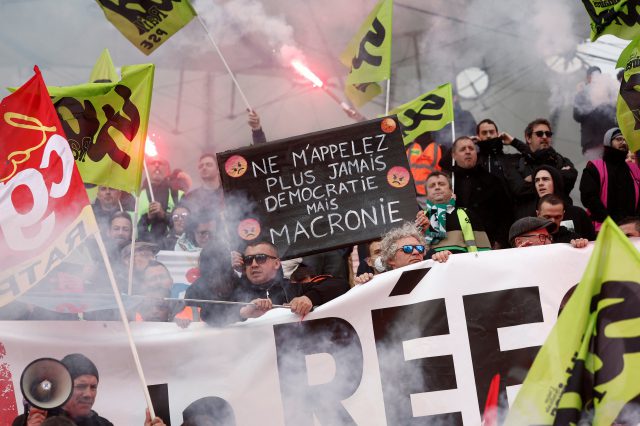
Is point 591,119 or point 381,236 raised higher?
point 591,119

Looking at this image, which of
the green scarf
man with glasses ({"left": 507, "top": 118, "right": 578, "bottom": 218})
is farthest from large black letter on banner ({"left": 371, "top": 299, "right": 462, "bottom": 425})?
man with glasses ({"left": 507, "top": 118, "right": 578, "bottom": 218})

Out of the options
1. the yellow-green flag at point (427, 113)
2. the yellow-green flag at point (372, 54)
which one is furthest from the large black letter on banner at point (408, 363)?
the yellow-green flag at point (372, 54)

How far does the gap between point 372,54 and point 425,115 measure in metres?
0.62

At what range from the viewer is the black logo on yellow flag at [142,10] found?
278 inches

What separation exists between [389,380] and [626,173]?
2729 mm

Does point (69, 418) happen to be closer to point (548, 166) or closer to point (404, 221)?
point (404, 221)

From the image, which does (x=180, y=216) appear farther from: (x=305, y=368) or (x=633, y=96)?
(x=633, y=96)

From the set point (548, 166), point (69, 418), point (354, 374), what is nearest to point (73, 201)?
point (69, 418)

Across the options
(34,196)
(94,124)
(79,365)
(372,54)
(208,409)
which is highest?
(372,54)

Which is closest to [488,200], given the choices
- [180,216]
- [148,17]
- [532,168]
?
[532,168]

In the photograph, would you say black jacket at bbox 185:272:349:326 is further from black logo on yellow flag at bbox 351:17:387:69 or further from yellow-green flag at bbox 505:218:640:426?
black logo on yellow flag at bbox 351:17:387:69

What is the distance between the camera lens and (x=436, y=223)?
545cm

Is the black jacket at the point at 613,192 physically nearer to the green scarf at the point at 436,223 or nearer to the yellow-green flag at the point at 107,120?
the green scarf at the point at 436,223

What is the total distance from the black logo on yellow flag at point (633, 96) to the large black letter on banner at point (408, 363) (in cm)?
175
